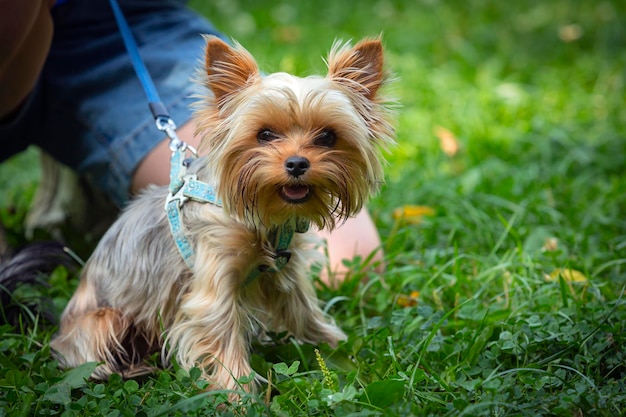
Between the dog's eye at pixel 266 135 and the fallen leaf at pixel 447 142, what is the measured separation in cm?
268

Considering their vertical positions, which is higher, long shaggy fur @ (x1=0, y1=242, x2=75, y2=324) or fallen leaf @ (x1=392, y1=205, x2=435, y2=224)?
fallen leaf @ (x1=392, y1=205, x2=435, y2=224)

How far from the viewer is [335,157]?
2.45 metres

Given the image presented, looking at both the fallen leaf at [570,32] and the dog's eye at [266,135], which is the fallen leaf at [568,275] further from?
the fallen leaf at [570,32]

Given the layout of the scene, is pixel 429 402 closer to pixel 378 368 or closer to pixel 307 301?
pixel 378 368

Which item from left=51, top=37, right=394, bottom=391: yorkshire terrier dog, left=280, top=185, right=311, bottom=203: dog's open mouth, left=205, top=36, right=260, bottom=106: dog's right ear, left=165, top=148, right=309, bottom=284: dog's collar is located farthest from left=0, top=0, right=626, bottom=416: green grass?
left=280, top=185, right=311, bottom=203: dog's open mouth

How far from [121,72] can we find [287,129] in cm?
177

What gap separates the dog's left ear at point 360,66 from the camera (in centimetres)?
256

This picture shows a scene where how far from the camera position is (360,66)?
8.53 feet

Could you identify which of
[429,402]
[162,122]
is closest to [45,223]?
[162,122]

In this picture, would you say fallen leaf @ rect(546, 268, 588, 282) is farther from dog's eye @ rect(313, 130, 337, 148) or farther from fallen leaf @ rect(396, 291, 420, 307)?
dog's eye @ rect(313, 130, 337, 148)

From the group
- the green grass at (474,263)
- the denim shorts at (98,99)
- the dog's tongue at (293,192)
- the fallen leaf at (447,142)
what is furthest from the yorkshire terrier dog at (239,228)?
the fallen leaf at (447,142)

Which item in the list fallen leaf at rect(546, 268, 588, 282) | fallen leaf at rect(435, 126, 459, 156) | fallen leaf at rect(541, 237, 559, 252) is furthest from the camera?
fallen leaf at rect(435, 126, 459, 156)

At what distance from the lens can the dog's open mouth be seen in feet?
7.99

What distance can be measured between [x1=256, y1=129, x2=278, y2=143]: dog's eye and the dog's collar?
33 cm
